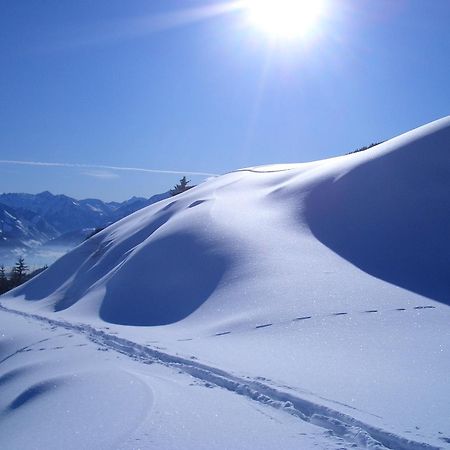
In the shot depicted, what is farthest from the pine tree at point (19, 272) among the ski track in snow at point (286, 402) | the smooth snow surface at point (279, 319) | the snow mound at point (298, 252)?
the ski track in snow at point (286, 402)

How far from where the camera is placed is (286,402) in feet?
16.5

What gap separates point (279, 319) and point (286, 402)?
139 inches

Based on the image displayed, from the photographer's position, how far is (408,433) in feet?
13.5

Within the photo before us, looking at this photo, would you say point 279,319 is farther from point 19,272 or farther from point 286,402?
point 19,272

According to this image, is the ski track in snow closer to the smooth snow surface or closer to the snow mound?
the smooth snow surface

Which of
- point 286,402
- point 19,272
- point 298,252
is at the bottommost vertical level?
point 286,402

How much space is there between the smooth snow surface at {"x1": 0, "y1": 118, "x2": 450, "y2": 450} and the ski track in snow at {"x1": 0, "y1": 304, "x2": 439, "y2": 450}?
18 millimetres

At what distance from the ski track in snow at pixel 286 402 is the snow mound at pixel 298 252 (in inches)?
66.6

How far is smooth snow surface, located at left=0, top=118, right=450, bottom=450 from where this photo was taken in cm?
465

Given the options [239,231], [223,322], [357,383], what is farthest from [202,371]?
[239,231]

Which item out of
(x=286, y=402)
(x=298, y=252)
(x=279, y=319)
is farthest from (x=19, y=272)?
(x=286, y=402)

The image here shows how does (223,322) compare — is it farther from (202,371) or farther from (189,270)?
(189,270)

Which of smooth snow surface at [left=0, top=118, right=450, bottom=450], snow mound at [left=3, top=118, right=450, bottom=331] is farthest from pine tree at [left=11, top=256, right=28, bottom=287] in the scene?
snow mound at [left=3, top=118, right=450, bottom=331]

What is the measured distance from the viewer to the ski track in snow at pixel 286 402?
4.06 metres
